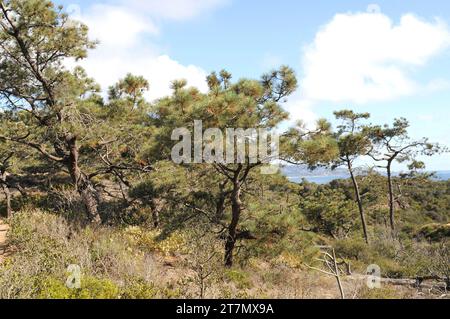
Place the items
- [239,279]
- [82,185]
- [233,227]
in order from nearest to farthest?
[239,279] → [233,227] → [82,185]

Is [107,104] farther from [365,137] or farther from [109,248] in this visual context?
[365,137]

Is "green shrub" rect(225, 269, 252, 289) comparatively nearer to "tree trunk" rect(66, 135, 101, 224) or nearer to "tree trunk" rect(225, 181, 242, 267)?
"tree trunk" rect(225, 181, 242, 267)

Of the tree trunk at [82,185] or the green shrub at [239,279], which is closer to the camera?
the green shrub at [239,279]

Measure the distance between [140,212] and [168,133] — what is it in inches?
257

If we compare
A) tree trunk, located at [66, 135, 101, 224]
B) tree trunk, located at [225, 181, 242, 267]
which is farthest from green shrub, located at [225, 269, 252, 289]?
tree trunk, located at [66, 135, 101, 224]

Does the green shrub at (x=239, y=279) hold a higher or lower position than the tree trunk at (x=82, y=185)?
lower

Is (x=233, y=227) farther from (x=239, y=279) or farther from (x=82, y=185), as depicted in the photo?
A: (x=82, y=185)

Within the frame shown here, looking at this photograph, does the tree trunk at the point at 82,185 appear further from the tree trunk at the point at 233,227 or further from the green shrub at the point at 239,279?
the green shrub at the point at 239,279

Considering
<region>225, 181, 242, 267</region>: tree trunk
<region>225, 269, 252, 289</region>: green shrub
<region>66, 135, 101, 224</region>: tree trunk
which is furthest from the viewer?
<region>66, 135, 101, 224</region>: tree trunk

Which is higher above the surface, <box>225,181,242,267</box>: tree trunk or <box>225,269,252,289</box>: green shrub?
<box>225,181,242,267</box>: tree trunk

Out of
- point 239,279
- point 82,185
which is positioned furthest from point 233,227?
point 82,185

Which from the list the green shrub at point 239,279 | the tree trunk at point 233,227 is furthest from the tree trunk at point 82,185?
the green shrub at point 239,279

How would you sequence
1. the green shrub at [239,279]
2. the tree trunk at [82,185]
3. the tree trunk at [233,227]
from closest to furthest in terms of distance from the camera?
the green shrub at [239,279] < the tree trunk at [233,227] < the tree trunk at [82,185]

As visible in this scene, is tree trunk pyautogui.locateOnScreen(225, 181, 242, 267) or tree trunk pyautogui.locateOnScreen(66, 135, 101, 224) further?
tree trunk pyautogui.locateOnScreen(66, 135, 101, 224)
